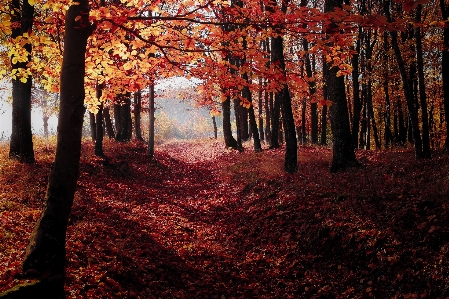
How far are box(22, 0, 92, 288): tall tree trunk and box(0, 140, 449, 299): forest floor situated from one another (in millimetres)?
526

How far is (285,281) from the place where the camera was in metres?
6.91

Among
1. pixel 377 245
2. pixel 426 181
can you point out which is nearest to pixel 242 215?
pixel 377 245

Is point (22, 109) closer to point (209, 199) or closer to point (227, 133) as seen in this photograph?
point (209, 199)

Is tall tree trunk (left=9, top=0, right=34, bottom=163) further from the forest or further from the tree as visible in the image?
the tree

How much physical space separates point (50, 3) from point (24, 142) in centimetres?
896

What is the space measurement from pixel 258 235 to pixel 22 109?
10.0 meters

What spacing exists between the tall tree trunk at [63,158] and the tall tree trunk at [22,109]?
8299mm

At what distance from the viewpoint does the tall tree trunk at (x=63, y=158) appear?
5.12 metres

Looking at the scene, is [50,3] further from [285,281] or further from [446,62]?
[446,62]

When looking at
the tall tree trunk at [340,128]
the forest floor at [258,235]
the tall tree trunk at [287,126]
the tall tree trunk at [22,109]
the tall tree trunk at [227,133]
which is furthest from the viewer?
the tall tree trunk at [227,133]

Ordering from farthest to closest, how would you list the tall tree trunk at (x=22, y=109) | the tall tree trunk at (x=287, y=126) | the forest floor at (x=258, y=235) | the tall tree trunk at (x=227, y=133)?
the tall tree trunk at (x=227, y=133)
the tall tree trunk at (x=287, y=126)
the tall tree trunk at (x=22, y=109)
the forest floor at (x=258, y=235)

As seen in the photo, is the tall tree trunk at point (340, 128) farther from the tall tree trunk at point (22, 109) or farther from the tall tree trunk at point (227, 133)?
the tall tree trunk at point (227, 133)

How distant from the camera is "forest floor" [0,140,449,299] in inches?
235

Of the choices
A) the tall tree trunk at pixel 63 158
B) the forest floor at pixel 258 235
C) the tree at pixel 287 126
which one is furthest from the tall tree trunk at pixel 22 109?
the tree at pixel 287 126
